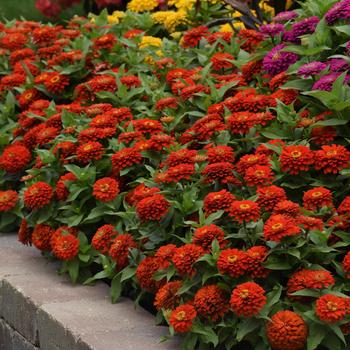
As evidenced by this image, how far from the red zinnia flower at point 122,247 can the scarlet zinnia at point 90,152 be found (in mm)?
525

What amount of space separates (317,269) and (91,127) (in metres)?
1.53

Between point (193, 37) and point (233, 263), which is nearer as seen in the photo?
point (233, 263)

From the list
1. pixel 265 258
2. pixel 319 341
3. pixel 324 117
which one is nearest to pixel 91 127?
pixel 324 117

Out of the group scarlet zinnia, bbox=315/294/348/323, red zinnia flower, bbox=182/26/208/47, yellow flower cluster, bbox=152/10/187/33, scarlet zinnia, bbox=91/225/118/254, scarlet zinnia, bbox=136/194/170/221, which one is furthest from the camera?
yellow flower cluster, bbox=152/10/187/33

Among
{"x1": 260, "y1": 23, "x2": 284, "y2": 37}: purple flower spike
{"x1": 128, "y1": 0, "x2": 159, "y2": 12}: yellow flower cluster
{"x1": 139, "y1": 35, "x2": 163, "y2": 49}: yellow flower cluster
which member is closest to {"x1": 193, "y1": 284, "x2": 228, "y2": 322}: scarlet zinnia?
{"x1": 260, "y1": 23, "x2": 284, "y2": 37}: purple flower spike

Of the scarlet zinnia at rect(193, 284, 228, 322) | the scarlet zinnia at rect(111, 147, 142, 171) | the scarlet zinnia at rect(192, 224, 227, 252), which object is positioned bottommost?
the scarlet zinnia at rect(193, 284, 228, 322)

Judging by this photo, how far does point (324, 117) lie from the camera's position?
3248 millimetres

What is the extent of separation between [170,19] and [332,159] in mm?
2899

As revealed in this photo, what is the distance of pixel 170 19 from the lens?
5664 mm

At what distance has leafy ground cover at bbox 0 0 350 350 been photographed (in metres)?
2.70

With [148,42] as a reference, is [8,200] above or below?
below

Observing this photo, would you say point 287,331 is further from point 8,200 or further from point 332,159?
point 8,200

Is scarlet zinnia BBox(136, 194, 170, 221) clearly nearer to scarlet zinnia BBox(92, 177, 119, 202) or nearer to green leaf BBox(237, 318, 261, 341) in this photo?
scarlet zinnia BBox(92, 177, 119, 202)

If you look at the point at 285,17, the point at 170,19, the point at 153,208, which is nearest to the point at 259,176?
the point at 153,208
